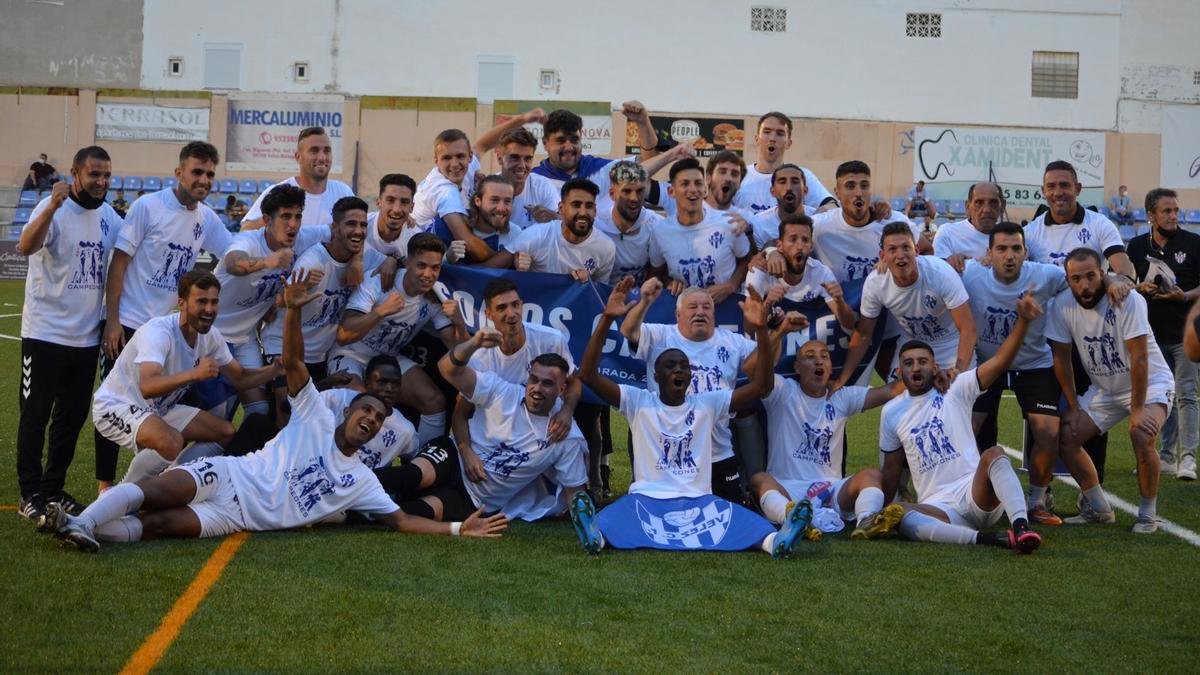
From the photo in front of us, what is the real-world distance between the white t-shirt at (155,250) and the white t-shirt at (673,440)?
2.93 m

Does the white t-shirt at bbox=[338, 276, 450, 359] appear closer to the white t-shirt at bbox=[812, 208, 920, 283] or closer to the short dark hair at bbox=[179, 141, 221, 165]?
the short dark hair at bbox=[179, 141, 221, 165]

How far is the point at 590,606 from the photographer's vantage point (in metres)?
5.24

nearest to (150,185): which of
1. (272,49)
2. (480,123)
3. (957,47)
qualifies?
(272,49)

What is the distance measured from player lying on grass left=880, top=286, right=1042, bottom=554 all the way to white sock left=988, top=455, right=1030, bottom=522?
0.09ft

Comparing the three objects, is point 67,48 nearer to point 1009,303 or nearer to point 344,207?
point 344,207

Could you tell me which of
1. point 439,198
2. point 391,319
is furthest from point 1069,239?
point 391,319

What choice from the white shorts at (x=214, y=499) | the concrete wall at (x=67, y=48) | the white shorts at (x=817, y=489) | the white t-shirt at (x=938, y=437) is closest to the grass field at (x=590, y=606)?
the white shorts at (x=214, y=499)

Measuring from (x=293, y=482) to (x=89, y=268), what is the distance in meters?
1.93

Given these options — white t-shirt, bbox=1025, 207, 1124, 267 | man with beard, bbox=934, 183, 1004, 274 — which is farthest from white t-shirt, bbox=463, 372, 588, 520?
white t-shirt, bbox=1025, 207, 1124, 267

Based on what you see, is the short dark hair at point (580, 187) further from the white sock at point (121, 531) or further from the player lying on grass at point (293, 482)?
the white sock at point (121, 531)

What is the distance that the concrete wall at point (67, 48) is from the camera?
115 feet

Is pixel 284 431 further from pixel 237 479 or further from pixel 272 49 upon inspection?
pixel 272 49

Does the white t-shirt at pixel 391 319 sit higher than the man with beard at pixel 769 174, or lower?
lower

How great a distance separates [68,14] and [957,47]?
2605 centimetres
